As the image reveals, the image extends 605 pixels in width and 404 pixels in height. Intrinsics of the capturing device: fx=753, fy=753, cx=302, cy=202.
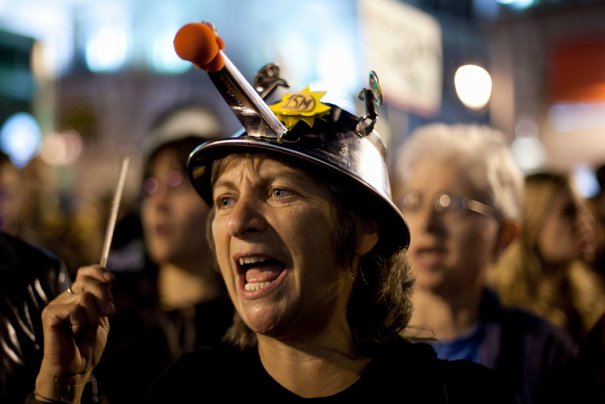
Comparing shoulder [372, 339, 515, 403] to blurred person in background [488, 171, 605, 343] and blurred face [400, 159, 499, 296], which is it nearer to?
blurred face [400, 159, 499, 296]

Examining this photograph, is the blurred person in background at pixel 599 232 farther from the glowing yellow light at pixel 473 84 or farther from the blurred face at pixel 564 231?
the glowing yellow light at pixel 473 84

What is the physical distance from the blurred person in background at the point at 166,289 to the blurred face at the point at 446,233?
94cm

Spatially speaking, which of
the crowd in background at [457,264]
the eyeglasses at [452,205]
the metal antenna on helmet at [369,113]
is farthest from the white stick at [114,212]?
the eyeglasses at [452,205]

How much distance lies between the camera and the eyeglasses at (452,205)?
3.37 m

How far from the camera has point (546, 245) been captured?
4512 mm

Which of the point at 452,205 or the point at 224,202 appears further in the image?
the point at 452,205

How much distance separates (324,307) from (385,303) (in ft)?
0.73

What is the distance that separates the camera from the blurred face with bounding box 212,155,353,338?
200cm

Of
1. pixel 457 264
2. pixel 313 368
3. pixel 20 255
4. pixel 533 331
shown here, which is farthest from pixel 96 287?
pixel 533 331

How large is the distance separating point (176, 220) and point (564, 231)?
228 cm

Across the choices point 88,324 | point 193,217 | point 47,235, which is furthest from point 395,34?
point 88,324

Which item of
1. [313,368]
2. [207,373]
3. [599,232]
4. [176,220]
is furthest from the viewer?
[599,232]

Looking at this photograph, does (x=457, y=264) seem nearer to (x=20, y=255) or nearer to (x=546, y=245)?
(x=546, y=245)

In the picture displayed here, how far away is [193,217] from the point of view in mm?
3744
